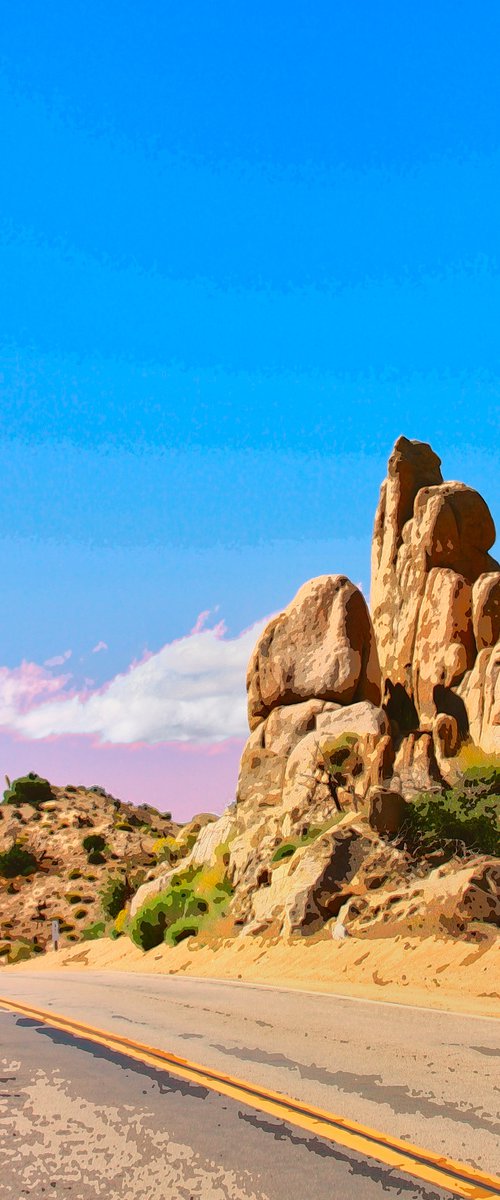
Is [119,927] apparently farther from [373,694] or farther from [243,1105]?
[243,1105]

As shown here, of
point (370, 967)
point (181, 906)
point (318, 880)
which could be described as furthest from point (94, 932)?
point (370, 967)

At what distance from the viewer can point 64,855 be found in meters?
74.9

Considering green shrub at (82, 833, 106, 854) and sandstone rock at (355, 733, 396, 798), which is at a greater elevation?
green shrub at (82, 833, 106, 854)

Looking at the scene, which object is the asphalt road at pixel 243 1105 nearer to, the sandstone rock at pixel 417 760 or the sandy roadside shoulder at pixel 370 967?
the sandy roadside shoulder at pixel 370 967

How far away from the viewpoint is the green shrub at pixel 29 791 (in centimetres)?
8825

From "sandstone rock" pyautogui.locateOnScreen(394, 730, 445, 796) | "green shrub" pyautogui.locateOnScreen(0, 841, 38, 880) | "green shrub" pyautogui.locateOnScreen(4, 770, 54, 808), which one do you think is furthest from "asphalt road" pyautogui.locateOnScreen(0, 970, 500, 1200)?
"green shrub" pyautogui.locateOnScreen(4, 770, 54, 808)

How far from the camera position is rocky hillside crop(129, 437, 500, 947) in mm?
25359

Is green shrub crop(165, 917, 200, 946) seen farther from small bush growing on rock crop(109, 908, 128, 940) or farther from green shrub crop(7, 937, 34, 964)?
green shrub crop(7, 937, 34, 964)

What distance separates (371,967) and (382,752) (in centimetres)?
1141

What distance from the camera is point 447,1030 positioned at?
1259 cm

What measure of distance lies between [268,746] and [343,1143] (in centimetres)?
3310

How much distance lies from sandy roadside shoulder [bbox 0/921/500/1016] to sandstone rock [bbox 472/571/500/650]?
48.9ft

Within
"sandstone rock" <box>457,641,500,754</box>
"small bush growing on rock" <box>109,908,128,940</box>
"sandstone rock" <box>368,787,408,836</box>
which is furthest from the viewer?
"small bush growing on rock" <box>109,908,128,940</box>

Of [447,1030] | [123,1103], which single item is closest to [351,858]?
[447,1030]
